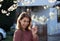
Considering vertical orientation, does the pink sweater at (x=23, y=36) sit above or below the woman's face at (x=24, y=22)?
below

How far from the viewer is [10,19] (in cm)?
1582

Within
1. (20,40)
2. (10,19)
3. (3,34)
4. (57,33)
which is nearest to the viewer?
(20,40)

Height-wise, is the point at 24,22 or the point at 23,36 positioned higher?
the point at 24,22

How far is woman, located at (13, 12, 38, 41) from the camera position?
129 inches

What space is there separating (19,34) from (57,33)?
16.0 m

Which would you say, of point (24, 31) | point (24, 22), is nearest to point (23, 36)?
point (24, 31)

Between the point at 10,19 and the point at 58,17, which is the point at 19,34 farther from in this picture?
the point at 58,17

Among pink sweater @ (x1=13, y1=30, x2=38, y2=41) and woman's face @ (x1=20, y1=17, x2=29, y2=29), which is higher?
woman's face @ (x1=20, y1=17, x2=29, y2=29)

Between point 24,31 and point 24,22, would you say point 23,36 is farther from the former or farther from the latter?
point 24,22

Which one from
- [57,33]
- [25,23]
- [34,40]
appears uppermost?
[25,23]

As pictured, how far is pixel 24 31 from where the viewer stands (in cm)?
333

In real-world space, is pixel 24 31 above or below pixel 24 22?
below

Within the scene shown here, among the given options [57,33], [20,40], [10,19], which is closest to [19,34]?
[20,40]

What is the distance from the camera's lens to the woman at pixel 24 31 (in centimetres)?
328
